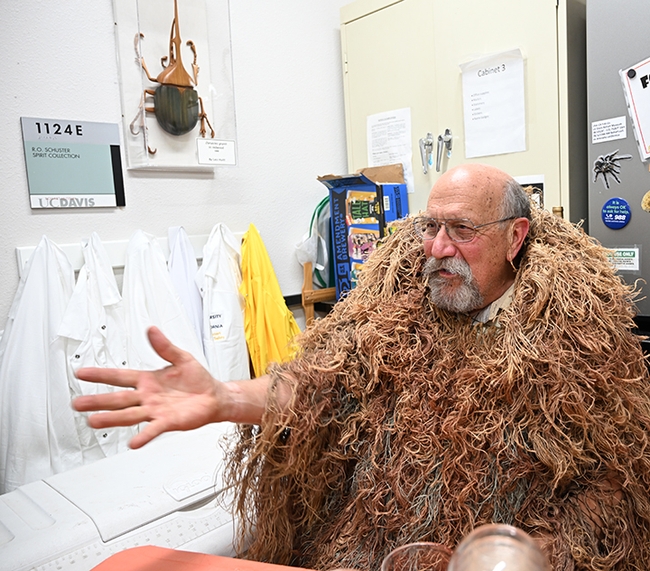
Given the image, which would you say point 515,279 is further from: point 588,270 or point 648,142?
point 648,142

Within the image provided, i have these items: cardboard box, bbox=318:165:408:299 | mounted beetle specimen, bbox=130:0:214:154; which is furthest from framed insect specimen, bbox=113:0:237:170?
cardboard box, bbox=318:165:408:299

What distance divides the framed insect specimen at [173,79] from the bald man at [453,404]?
3.79ft

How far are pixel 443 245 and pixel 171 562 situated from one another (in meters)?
0.81

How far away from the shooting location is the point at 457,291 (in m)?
1.18

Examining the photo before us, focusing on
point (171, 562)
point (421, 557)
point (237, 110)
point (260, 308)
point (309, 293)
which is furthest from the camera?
point (309, 293)

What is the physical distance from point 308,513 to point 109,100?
5.22 ft

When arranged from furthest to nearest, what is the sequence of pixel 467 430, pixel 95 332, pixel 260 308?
pixel 260 308 → pixel 95 332 → pixel 467 430

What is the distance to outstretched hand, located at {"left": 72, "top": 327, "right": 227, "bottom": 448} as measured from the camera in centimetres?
82

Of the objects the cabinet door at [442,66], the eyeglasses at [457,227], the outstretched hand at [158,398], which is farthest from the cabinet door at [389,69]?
the outstretched hand at [158,398]

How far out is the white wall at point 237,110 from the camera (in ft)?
5.80

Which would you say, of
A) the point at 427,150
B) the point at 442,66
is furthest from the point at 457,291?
the point at 442,66

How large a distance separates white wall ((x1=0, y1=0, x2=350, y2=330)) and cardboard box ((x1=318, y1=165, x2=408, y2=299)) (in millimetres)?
232

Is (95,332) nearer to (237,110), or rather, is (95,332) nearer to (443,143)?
(237,110)

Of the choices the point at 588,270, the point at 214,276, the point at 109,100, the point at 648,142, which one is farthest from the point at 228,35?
the point at 588,270
